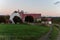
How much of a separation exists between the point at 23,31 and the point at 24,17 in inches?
3.7

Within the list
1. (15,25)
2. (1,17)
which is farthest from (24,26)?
(1,17)

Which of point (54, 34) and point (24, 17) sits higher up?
point (24, 17)

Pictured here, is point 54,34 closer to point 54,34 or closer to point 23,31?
point 54,34

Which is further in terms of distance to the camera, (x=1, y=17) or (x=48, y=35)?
(x=48, y=35)

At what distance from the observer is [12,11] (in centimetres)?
116

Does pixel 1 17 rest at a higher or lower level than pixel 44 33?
higher

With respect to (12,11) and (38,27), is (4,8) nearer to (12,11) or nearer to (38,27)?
(12,11)

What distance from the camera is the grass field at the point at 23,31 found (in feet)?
3.62

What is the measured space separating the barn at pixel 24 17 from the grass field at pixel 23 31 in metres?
0.04

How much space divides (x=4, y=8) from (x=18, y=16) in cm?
11

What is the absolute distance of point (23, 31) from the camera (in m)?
1.15

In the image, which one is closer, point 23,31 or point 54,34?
point 23,31

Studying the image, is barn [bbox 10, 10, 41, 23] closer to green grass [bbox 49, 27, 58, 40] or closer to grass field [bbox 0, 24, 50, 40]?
grass field [bbox 0, 24, 50, 40]

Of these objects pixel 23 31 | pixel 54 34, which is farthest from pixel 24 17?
pixel 54 34
